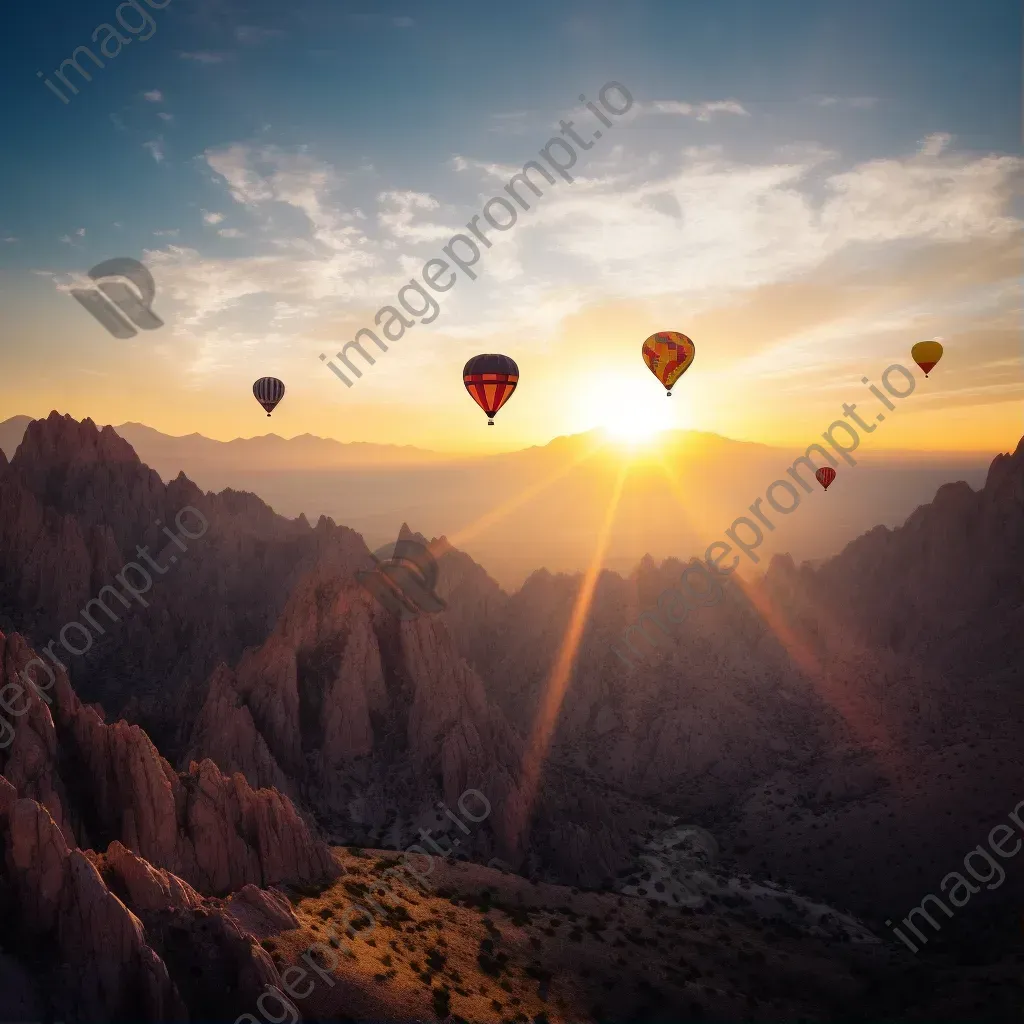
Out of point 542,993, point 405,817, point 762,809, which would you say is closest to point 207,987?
point 542,993

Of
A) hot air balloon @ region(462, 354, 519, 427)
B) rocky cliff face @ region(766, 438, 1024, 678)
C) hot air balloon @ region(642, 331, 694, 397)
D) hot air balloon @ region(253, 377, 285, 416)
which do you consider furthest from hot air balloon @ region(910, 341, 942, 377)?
hot air balloon @ region(253, 377, 285, 416)

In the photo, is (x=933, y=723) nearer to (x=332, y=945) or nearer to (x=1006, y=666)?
(x=1006, y=666)

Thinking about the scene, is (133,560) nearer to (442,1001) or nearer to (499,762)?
(499,762)

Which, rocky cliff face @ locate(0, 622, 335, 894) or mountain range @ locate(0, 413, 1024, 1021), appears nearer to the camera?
mountain range @ locate(0, 413, 1024, 1021)

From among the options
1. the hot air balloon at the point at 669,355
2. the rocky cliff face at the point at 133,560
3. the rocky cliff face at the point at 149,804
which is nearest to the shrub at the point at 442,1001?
the rocky cliff face at the point at 149,804

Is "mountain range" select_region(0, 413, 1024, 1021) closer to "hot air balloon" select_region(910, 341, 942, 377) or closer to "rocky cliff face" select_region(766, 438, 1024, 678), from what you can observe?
"rocky cliff face" select_region(766, 438, 1024, 678)

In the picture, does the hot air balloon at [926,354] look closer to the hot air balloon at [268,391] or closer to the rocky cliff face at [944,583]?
the rocky cliff face at [944,583]

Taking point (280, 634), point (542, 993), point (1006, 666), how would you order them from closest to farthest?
Answer: point (542, 993) < point (280, 634) < point (1006, 666)
